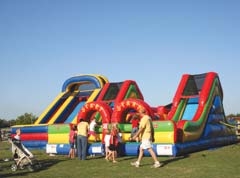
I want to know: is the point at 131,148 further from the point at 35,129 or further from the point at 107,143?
the point at 35,129

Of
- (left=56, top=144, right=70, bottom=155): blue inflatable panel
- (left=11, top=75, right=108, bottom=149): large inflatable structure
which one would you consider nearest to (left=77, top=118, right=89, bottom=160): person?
(left=56, top=144, right=70, bottom=155): blue inflatable panel

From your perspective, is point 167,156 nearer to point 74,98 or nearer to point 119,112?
point 119,112

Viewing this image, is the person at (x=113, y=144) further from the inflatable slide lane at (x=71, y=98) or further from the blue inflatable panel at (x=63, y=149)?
the inflatable slide lane at (x=71, y=98)

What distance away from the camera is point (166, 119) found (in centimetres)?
1452

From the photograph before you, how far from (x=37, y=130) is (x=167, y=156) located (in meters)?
7.67

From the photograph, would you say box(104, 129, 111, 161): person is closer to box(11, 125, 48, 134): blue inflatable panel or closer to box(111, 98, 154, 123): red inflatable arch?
box(111, 98, 154, 123): red inflatable arch

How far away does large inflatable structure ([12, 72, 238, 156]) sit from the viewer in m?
11.3

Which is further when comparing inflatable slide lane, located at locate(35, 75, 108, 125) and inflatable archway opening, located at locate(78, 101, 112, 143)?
inflatable slide lane, located at locate(35, 75, 108, 125)

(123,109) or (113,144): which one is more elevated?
(123,109)

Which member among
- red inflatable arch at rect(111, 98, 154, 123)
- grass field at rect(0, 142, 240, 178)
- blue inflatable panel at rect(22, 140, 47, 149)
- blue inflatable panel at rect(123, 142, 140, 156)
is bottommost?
grass field at rect(0, 142, 240, 178)

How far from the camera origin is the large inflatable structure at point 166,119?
1131 cm

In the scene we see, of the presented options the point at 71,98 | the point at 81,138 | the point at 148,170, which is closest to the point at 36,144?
the point at 71,98

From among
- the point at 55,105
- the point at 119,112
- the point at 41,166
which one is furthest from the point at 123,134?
the point at 55,105

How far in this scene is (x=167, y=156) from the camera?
11133 mm
